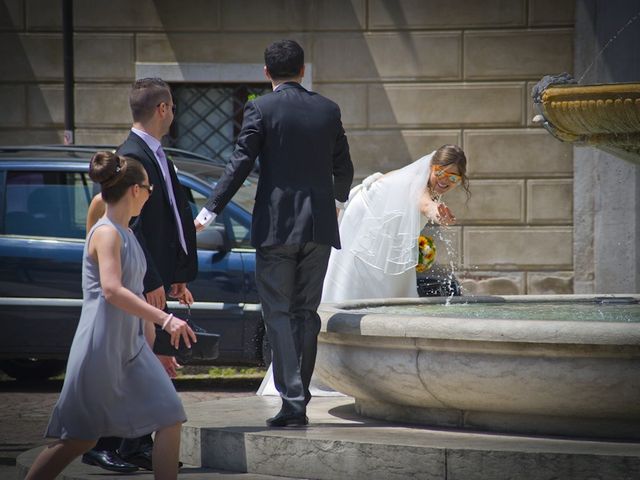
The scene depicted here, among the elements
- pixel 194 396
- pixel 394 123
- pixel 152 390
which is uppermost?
pixel 394 123

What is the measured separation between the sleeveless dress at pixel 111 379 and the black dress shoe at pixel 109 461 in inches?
28.7

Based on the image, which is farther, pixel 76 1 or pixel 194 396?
pixel 76 1

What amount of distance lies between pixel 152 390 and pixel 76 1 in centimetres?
1061

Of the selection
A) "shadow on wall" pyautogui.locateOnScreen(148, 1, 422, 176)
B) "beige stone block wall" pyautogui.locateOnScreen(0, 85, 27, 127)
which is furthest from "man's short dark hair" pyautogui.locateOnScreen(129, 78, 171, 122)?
"beige stone block wall" pyautogui.locateOnScreen(0, 85, 27, 127)

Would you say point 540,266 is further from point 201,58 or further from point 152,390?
point 152,390

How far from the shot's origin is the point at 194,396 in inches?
408

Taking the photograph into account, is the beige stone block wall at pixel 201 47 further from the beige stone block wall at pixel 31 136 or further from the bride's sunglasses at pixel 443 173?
the bride's sunglasses at pixel 443 173

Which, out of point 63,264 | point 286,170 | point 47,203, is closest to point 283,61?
point 286,170

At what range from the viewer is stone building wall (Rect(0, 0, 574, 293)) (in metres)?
15.2

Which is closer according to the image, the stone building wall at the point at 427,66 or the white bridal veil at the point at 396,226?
the white bridal veil at the point at 396,226

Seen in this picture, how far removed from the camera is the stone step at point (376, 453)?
215 inches

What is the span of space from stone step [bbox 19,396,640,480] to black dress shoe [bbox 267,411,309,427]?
0.06 metres

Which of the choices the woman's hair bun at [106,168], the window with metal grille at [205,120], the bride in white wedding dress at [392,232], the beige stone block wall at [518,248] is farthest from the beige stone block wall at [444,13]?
the woman's hair bun at [106,168]

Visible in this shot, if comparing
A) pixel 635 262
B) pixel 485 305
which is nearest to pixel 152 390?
pixel 485 305
